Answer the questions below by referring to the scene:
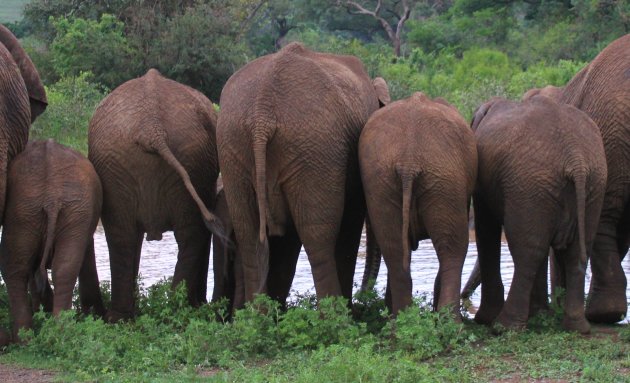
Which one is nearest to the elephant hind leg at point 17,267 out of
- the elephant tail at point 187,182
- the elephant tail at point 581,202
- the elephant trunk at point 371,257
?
the elephant tail at point 187,182

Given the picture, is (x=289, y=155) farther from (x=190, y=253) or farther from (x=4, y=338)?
(x=4, y=338)

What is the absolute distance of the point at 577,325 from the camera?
22.0ft

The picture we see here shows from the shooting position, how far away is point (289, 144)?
21.9 feet

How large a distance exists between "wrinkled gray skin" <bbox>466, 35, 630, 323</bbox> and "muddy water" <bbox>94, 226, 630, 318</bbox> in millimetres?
1802

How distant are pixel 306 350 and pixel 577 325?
4.78 feet

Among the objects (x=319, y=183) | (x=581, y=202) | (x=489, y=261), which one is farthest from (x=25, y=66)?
(x=581, y=202)

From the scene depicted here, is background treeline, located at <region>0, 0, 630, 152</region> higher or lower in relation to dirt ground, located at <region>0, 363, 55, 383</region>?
higher

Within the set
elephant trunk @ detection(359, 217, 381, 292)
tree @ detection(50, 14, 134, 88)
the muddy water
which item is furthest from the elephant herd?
tree @ detection(50, 14, 134, 88)

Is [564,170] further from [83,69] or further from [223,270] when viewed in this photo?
[83,69]

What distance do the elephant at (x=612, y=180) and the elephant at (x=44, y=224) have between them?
2877 millimetres

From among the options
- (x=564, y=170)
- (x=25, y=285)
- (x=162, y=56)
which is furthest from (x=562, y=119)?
(x=162, y=56)

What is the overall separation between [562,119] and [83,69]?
17536 millimetres

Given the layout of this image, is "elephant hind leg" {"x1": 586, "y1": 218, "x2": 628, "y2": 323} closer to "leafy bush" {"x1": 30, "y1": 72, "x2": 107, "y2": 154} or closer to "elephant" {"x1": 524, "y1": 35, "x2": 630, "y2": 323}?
"elephant" {"x1": 524, "y1": 35, "x2": 630, "y2": 323}

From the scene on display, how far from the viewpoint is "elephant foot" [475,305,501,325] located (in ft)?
24.2
